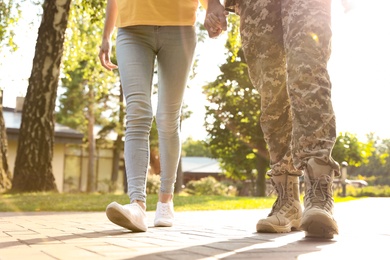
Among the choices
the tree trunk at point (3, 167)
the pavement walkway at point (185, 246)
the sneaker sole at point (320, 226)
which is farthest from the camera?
the tree trunk at point (3, 167)

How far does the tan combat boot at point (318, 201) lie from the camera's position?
2723 millimetres

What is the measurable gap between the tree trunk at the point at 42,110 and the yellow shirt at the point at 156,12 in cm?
840

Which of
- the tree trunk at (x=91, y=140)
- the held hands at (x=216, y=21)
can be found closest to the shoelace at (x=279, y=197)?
the held hands at (x=216, y=21)

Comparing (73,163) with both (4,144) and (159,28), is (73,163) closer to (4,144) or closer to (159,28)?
(4,144)

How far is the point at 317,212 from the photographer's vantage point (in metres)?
2.73

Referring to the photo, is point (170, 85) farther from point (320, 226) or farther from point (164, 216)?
point (320, 226)

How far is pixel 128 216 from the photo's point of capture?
10.5 ft

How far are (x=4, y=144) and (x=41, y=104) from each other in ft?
7.32

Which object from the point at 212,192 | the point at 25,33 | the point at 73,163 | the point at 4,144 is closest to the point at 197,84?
the point at 212,192

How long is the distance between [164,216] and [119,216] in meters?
0.70

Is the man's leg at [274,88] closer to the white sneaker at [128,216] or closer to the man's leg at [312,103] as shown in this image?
the man's leg at [312,103]

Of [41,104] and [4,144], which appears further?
[4,144]

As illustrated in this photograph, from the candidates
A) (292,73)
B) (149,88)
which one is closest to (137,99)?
(149,88)

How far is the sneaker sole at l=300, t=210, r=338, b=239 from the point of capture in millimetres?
2715
